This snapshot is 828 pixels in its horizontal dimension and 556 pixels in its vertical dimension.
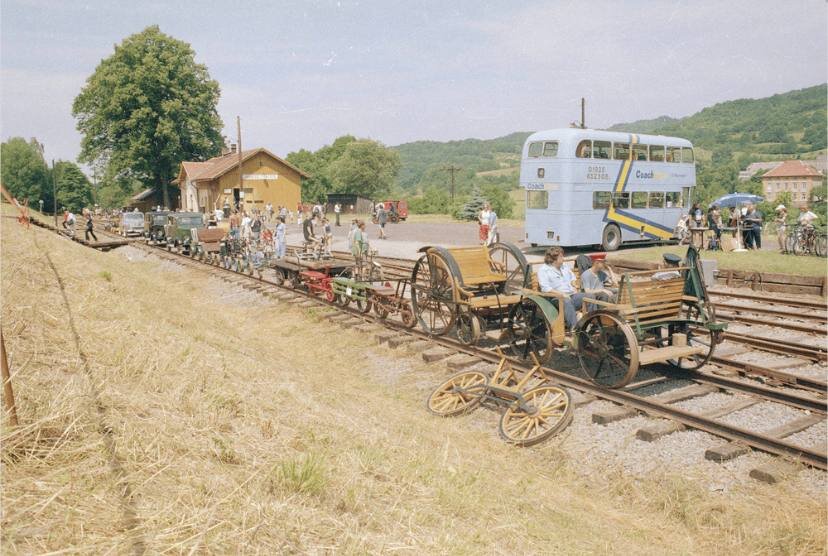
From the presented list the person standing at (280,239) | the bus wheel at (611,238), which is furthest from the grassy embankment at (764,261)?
the person standing at (280,239)

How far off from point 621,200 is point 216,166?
44.1 meters

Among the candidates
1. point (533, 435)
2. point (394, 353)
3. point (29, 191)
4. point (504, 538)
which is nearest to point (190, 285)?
point (394, 353)

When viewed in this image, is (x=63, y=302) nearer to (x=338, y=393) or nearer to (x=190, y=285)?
(x=338, y=393)

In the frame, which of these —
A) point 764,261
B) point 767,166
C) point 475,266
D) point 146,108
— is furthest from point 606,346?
point 767,166

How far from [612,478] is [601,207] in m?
18.9

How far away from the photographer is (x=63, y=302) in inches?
333

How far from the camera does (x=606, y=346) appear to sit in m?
8.48

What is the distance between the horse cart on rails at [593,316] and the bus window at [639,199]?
584 inches

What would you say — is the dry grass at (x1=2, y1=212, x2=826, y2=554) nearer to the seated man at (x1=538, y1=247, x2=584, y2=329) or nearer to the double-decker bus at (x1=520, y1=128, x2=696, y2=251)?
the seated man at (x1=538, y1=247, x2=584, y2=329)

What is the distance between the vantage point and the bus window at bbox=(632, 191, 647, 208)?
2513cm

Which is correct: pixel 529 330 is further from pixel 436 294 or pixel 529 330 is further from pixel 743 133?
pixel 743 133

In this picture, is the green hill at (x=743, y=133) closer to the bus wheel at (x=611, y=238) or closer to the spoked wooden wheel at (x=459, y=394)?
the bus wheel at (x=611, y=238)

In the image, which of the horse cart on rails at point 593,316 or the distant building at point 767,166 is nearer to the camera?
the horse cart on rails at point 593,316

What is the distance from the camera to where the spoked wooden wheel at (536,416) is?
7.23 m
